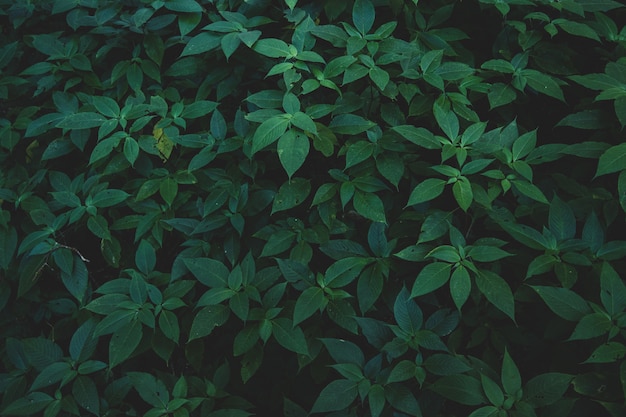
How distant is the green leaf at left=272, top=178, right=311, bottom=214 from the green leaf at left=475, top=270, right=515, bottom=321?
0.65 m

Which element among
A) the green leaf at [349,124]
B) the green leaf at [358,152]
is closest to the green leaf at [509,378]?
the green leaf at [358,152]

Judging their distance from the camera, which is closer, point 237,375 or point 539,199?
point 539,199

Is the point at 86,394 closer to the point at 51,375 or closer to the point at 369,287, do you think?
the point at 51,375

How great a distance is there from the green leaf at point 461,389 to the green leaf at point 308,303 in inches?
16.0

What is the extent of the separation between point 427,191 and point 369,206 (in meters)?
0.20

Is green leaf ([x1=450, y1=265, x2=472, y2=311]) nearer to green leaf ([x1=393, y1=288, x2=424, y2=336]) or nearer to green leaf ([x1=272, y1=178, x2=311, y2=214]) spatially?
green leaf ([x1=393, y1=288, x2=424, y2=336])

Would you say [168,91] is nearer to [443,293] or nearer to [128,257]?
[128,257]

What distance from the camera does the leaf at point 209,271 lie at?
217 cm

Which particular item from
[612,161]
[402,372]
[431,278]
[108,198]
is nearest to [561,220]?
[612,161]

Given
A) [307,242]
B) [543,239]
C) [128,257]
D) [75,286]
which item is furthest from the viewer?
[128,257]

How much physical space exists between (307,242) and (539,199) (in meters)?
0.75

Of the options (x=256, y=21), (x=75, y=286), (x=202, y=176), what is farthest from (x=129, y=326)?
(x=256, y=21)

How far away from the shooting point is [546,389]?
1904mm

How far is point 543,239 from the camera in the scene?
6.79 feet
